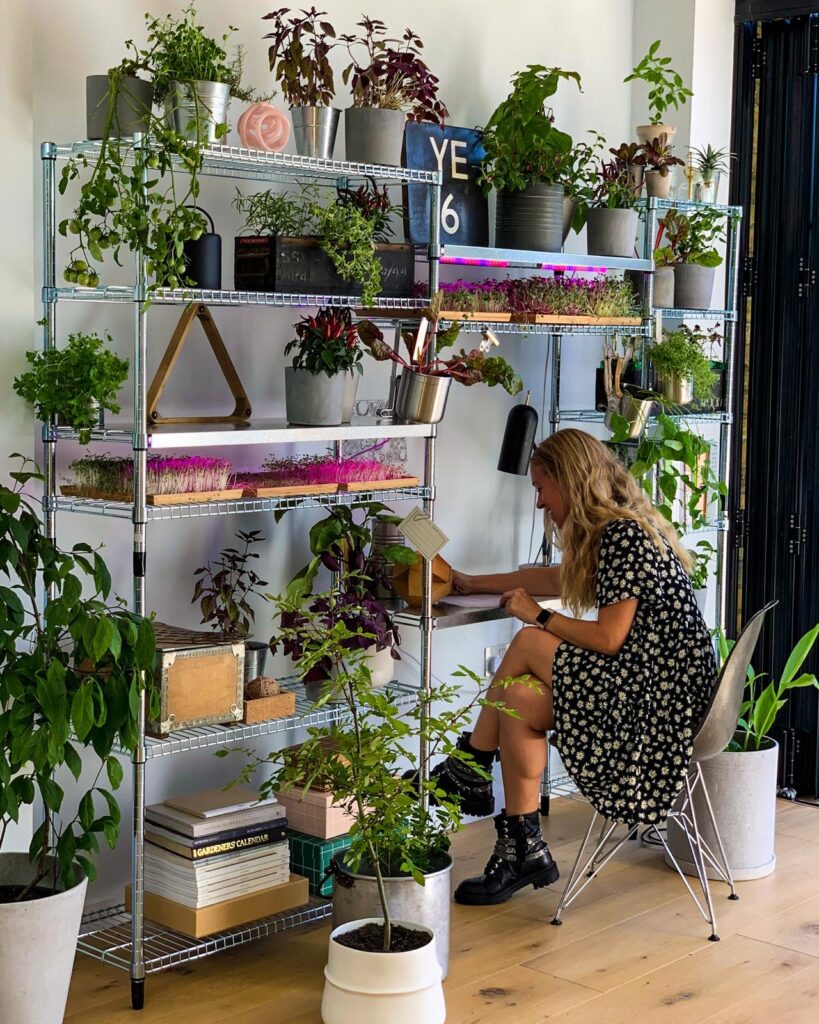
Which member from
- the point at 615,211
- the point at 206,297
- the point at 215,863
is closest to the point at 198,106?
the point at 206,297

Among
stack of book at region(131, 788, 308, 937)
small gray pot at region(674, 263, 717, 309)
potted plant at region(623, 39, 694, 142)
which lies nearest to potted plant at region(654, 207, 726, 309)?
small gray pot at region(674, 263, 717, 309)

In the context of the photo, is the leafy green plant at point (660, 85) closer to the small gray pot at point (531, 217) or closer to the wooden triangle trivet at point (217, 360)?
the small gray pot at point (531, 217)

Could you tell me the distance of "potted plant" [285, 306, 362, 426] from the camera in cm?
346

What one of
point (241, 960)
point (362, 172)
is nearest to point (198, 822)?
point (241, 960)

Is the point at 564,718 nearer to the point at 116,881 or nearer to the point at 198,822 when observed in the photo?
the point at 198,822

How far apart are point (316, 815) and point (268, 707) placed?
411mm

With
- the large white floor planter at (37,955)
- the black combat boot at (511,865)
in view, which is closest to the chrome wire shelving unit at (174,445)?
the large white floor planter at (37,955)

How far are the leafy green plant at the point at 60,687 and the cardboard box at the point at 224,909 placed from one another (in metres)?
0.42

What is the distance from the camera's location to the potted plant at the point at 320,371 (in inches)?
136

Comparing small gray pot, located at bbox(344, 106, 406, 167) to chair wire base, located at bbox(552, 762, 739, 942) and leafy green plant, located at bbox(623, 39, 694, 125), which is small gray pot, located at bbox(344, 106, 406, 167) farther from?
chair wire base, located at bbox(552, 762, 739, 942)

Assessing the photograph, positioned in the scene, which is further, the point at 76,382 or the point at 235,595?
the point at 235,595

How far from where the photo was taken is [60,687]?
275 centimetres

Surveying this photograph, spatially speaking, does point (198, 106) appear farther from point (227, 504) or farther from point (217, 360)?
point (227, 504)

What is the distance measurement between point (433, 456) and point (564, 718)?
0.78m
